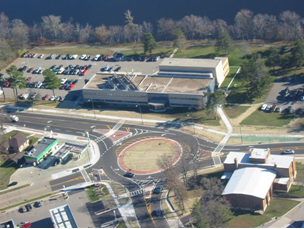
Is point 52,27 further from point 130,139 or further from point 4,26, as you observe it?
point 130,139

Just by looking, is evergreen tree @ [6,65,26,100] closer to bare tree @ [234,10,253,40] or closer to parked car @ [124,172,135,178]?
parked car @ [124,172,135,178]

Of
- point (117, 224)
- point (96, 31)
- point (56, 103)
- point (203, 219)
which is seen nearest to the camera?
point (203, 219)

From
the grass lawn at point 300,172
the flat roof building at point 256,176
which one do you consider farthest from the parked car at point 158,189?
the grass lawn at point 300,172

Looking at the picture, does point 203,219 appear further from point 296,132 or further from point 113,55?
point 113,55

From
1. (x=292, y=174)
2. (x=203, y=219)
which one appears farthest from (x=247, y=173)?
(x=203, y=219)

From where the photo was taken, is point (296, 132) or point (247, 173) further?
point (296, 132)

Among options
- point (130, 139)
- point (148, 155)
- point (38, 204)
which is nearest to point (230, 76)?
point (130, 139)

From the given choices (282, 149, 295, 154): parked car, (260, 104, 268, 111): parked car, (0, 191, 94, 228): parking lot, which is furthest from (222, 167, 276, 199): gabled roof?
(260, 104, 268, 111): parked car
